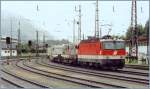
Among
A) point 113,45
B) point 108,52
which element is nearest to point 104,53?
point 108,52

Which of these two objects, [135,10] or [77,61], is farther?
[135,10]

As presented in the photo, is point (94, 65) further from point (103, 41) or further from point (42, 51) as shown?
point (42, 51)

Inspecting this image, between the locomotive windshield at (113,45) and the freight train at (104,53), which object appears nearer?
the freight train at (104,53)

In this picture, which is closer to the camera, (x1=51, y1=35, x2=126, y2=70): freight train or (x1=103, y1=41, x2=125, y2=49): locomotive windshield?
(x1=51, y1=35, x2=126, y2=70): freight train

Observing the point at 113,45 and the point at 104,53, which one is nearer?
the point at 104,53

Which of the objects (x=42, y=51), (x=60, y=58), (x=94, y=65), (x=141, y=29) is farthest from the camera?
(x=42, y=51)

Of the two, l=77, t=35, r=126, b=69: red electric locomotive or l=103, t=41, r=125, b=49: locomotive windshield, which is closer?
l=77, t=35, r=126, b=69: red electric locomotive

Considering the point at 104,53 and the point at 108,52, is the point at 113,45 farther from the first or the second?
the point at 104,53

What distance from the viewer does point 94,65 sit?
34.7 m

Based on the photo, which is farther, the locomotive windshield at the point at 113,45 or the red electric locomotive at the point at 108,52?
the locomotive windshield at the point at 113,45

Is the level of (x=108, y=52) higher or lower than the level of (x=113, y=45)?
lower

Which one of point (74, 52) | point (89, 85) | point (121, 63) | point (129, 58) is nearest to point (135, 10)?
point (129, 58)

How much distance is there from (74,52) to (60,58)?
34.7 ft

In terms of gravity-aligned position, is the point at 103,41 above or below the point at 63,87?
above
